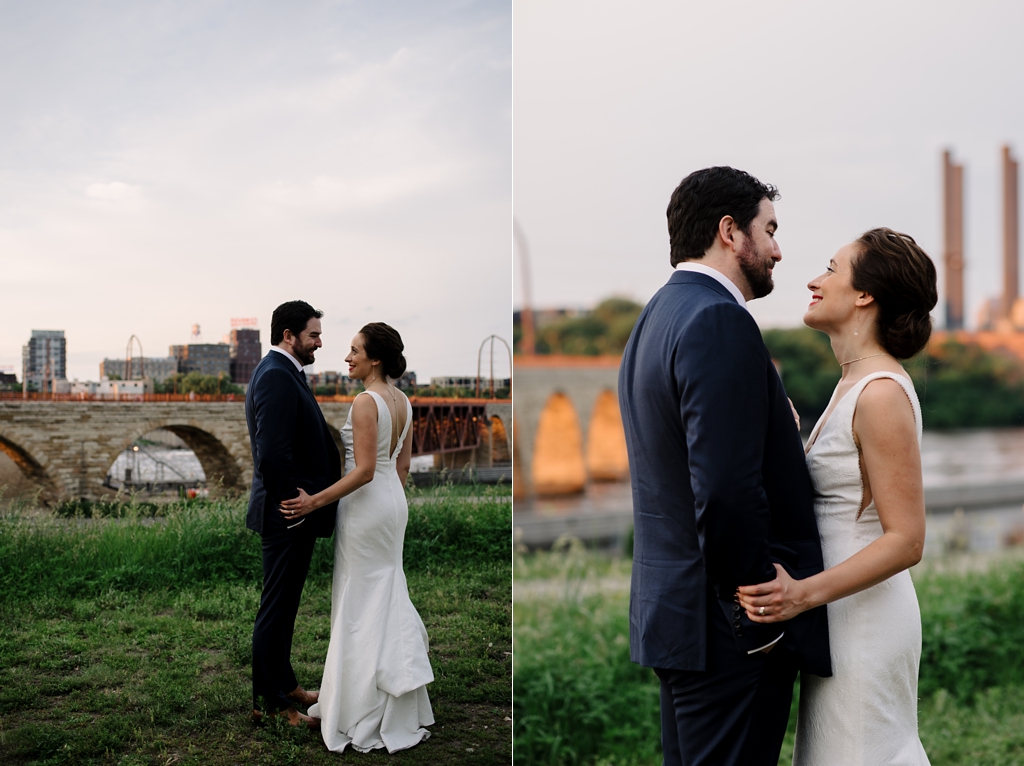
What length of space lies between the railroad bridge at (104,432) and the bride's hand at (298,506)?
180mm

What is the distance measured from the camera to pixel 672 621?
1468 mm

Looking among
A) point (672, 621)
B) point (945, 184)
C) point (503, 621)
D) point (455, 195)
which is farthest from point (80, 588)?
point (945, 184)

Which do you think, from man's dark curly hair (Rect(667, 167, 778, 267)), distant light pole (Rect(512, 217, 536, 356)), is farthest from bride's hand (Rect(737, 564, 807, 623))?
distant light pole (Rect(512, 217, 536, 356))

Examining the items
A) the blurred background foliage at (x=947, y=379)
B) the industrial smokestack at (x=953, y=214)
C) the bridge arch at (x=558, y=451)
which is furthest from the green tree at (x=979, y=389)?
the bridge arch at (x=558, y=451)

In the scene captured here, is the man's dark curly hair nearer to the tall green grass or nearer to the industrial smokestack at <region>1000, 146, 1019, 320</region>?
the tall green grass

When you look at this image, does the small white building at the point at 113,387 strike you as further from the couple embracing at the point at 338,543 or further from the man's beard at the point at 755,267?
the man's beard at the point at 755,267

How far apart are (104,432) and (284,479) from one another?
686 mm

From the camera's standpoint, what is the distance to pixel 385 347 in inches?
121

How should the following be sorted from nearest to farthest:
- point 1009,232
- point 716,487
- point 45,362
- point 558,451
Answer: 1. point 716,487
2. point 45,362
3. point 1009,232
4. point 558,451

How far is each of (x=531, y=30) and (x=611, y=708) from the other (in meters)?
5.49

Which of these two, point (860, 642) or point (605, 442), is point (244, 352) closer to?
point (860, 642)

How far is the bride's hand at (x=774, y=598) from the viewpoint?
4.46ft

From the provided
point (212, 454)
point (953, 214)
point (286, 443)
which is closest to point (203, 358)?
point (212, 454)

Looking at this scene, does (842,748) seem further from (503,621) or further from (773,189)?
(503,621)
